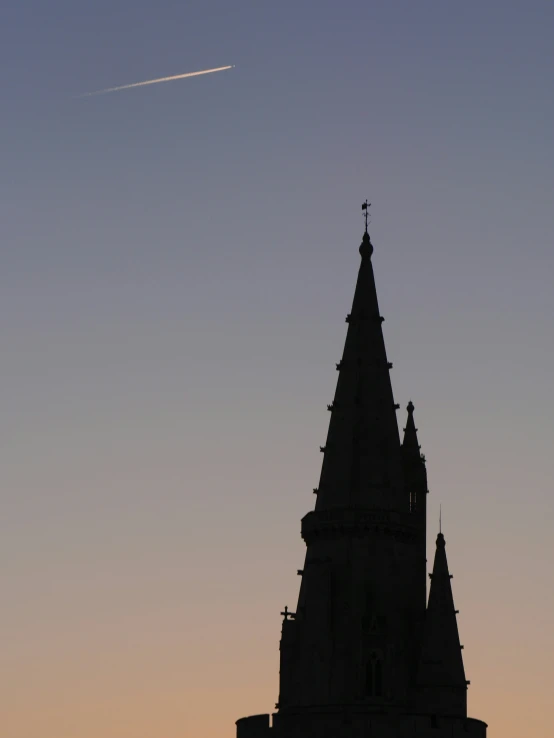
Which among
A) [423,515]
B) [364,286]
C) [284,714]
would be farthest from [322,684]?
[364,286]

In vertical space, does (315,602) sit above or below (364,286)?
below

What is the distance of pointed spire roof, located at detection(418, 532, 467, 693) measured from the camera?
130m

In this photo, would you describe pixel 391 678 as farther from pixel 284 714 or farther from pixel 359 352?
pixel 359 352

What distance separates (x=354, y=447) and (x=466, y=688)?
517 inches

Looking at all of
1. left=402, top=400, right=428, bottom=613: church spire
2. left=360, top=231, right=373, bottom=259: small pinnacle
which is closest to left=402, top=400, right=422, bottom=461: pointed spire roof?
left=402, top=400, right=428, bottom=613: church spire

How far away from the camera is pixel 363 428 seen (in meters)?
136

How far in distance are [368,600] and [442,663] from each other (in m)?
4.79

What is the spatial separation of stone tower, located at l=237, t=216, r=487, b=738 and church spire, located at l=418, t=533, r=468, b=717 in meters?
0.05

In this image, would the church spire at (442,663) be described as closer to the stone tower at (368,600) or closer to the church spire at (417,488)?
the stone tower at (368,600)

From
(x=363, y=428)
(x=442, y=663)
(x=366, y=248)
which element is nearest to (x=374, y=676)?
(x=442, y=663)

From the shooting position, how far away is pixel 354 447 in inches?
5320

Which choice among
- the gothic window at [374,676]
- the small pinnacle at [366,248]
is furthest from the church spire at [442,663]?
the small pinnacle at [366,248]

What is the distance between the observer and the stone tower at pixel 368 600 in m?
130

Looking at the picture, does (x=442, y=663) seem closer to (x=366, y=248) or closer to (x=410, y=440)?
(x=410, y=440)
